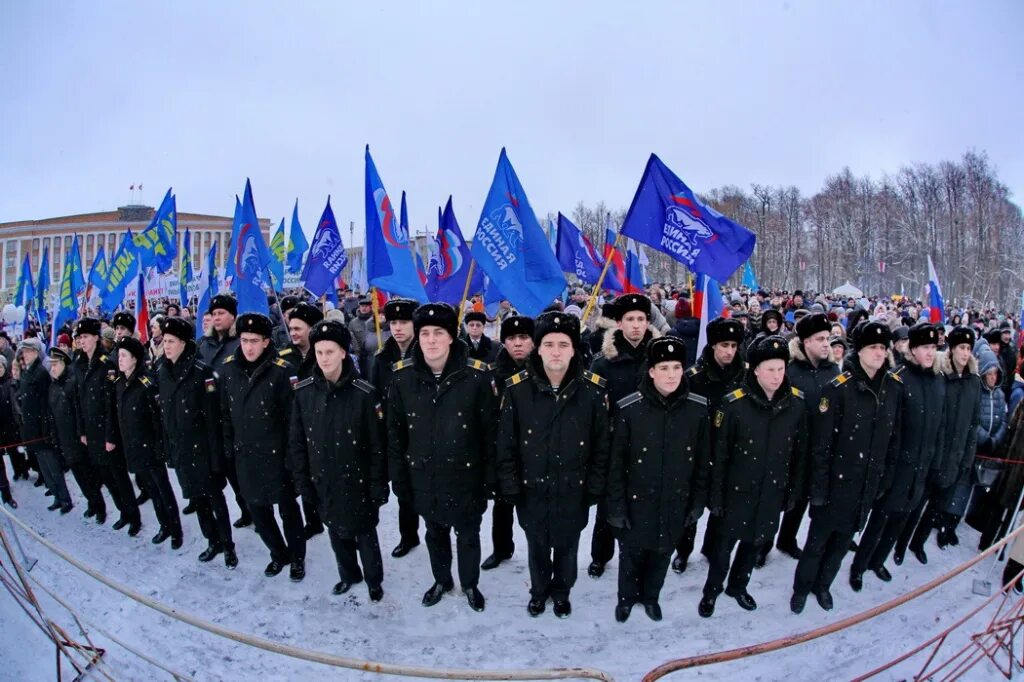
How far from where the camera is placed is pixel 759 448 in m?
3.73

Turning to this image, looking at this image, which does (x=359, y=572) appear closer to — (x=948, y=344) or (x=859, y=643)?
(x=859, y=643)

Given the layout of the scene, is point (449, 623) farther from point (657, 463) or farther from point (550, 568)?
point (657, 463)


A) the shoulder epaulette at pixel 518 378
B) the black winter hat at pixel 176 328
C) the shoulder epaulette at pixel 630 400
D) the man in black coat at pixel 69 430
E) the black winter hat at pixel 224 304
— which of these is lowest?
the man in black coat at pixel 69 430

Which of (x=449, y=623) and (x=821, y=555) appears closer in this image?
(x=449, y=623)

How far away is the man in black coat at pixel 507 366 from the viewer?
464cm

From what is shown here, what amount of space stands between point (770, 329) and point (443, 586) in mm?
4985

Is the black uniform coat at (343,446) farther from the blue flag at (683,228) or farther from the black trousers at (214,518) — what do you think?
the blue flag at (683,228)

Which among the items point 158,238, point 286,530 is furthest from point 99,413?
point 158,238

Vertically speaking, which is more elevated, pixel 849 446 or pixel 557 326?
pixel 557 326

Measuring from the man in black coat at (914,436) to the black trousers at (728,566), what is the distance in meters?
1.08

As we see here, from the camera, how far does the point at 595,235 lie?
67.9 meters

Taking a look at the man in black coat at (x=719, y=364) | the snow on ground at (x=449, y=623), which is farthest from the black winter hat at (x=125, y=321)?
the man in black coat at (x=719, y=364)

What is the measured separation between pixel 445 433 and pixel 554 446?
732 mm

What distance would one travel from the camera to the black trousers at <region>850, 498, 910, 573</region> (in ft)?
14.5
